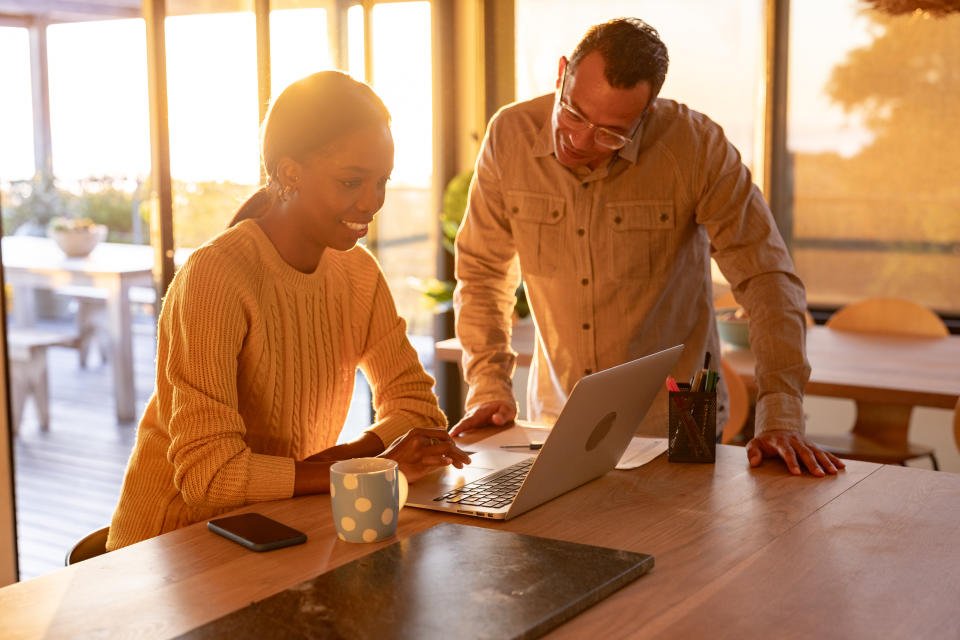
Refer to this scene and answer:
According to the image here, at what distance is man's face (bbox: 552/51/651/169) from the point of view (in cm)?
198

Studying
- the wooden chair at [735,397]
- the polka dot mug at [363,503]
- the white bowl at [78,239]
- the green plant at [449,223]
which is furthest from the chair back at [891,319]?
the white bowl at [78,239]

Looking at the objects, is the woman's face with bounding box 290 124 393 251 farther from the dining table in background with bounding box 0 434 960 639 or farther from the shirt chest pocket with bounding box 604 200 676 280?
the shirt chest pocket with bounding box 604 200 676 280

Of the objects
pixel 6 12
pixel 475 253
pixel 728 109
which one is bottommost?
pixel 475 253

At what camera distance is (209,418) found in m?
1.55

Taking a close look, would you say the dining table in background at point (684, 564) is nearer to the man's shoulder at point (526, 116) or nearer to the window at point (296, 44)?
the man's shoulder at point (526, 116)

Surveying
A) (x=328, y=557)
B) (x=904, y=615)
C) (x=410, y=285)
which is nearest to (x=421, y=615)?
(x=328, y=557)

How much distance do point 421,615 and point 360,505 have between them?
282 millimetres

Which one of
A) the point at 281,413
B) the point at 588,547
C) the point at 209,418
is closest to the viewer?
the point at 588,547

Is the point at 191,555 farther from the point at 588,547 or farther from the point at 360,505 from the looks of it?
the point at 588,547

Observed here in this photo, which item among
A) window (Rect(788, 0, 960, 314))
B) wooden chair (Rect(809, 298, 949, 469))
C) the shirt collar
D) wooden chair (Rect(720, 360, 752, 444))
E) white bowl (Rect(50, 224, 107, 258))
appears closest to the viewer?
the shirt collar

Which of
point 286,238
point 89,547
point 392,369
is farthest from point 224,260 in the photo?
point 89,547

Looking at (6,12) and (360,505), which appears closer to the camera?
(360,505)

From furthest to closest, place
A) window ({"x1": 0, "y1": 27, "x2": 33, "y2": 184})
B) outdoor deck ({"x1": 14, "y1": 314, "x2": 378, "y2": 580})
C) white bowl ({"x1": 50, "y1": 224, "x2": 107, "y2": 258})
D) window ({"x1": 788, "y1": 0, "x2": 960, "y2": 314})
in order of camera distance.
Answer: white bowl ({"x1": 50, "y1": 224, "x2": 107, "y2": 258})
window ({"x1": 788, "y1": 0, "x2": 960, "y2": 314})
window ({"x1": 0, "y1": 27, "x2": 33, "y2": 184})
outdoor deck ({"x1": 14, "y1": 314, "x2": 378, "y2": 580})

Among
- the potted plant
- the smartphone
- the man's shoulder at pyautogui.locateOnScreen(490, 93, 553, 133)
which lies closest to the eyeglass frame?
the man's shoulder at pyautogui.locateOnScreen(490, 93, 553, 133)
